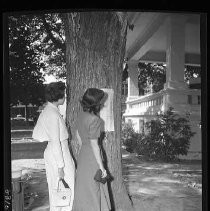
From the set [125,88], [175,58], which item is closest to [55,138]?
[125,88]

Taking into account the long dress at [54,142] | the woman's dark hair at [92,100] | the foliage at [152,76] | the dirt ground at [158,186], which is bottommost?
the dirt ground at [158,186]

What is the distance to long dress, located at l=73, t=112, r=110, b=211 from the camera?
9.52 ft

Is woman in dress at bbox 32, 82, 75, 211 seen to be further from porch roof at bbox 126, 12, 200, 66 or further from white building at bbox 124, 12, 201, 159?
porch roof at bbox 126, 12, 200, 66

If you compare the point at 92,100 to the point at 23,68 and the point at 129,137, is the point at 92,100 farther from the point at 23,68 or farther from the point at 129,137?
the point at 23,68

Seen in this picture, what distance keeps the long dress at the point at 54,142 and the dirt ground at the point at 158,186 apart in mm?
142

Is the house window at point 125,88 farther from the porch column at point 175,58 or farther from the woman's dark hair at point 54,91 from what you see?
the woman's dark hair at point 54,91

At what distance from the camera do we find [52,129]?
116 inches

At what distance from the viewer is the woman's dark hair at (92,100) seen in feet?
9.64

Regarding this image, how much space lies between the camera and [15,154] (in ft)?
10.2

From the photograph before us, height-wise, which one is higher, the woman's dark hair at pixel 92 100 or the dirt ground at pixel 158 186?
the woman's dark hair at pixel 92 100

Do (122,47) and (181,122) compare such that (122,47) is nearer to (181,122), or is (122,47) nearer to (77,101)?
(77,101)

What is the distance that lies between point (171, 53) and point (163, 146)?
878 millimetres

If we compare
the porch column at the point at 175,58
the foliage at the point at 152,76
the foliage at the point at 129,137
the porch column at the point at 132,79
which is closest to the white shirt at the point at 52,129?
the foliage at the point at 129,137

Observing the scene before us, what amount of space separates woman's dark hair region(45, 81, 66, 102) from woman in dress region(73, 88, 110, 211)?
0.66 ft
